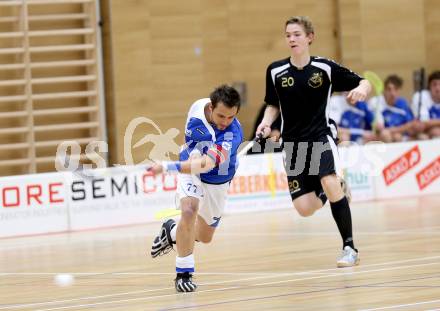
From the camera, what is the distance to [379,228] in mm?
11180

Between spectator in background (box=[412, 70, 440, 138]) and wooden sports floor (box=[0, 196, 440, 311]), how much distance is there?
311cm

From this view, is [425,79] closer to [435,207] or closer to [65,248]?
[435,207]

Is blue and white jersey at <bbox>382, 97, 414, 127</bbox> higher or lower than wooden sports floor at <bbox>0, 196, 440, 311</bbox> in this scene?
higher

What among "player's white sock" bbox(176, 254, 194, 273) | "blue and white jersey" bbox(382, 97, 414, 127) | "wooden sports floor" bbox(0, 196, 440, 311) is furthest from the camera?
"blue and white jersey" bbox(382, 97, 414, 127)

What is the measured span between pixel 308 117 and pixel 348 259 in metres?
1.19

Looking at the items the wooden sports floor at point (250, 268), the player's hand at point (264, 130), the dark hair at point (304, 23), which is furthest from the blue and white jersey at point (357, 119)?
the player's hand at point (264, 130)

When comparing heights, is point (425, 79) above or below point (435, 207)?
above

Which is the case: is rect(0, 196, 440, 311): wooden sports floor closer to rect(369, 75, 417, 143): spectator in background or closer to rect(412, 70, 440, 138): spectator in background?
rect(369, 75, 417, 143): spectator in background

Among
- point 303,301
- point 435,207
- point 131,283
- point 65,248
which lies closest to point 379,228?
point 435,207

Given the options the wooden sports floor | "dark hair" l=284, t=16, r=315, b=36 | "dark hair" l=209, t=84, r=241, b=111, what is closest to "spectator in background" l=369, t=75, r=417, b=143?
the wooden sports floor

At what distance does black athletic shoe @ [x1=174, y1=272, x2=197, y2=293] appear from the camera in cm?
706

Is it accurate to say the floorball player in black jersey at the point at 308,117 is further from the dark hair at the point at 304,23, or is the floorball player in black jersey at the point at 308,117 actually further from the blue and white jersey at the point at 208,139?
the blue and white jersey at the point at 208,139

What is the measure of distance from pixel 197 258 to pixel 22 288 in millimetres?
1951

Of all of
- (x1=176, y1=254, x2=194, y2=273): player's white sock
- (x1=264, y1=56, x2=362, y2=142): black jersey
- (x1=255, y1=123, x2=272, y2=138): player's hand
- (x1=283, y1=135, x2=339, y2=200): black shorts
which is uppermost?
(x1=264, y1=56, x2=362, y2=142): black jersey
